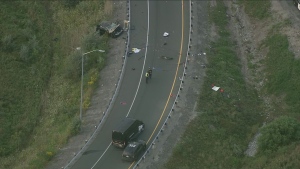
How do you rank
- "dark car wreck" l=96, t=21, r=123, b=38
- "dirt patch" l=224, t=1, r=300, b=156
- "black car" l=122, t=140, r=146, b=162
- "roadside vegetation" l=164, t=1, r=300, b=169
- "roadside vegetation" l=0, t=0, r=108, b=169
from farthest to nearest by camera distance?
"dark car wreck" l=96, t=21, r=123, b=38, "dirt patch" l=224, t=1, r=300, b=156, "roadside vegetation" l=0, t=0, r=108, b=169, "roadside vegetation" l=164, t=1, r=300, b=169, "black car" l=122, t=140, r=146, b=162

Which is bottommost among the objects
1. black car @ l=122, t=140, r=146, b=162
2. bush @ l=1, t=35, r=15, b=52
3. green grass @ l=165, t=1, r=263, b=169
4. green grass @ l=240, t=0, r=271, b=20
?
green grass @ l=165, t=1, r=263, b=169

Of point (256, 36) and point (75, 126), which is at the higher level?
point (75, 126)

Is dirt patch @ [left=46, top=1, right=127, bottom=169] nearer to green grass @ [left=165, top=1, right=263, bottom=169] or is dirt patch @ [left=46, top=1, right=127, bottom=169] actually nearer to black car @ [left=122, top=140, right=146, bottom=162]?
black car @ [left=122, top=140, right=146, bottom=162]

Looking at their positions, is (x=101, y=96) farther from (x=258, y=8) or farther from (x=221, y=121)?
(x=258, y=8)

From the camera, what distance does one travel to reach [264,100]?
62.3m

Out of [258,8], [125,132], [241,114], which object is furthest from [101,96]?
[258,8]

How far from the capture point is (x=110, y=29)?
7106 cm

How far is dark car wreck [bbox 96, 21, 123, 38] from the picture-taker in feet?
233

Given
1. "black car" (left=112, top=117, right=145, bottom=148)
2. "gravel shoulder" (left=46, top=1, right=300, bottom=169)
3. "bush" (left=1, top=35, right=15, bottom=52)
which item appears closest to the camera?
"black car" (left=112, top=117, right=145, bottom=148)

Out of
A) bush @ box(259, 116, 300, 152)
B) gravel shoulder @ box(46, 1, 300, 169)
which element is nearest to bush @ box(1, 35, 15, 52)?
gravel shoulder @ box(46, 1, 300, 169)

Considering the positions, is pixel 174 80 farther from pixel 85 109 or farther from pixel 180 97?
pixel 85 109

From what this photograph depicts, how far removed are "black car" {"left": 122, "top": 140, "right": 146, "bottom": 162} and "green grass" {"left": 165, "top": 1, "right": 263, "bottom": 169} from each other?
2934 mm

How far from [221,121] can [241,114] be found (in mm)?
2943

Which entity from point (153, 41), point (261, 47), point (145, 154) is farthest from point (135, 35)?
point (145, 154)
